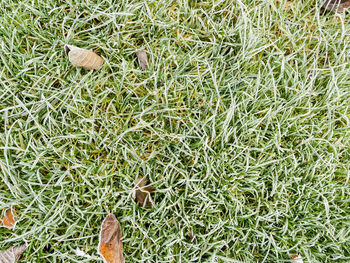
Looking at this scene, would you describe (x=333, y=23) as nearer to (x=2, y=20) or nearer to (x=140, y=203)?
(x=140, y=203)

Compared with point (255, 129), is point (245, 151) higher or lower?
lower

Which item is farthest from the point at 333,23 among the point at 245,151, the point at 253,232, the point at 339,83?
the point at 253,232

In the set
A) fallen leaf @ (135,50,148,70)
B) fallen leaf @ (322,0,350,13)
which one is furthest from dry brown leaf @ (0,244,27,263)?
fallen leaf @ (322,0,350,13)

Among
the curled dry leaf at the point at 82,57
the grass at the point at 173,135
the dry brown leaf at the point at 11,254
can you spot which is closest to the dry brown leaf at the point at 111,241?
the grass at the point at 173,135

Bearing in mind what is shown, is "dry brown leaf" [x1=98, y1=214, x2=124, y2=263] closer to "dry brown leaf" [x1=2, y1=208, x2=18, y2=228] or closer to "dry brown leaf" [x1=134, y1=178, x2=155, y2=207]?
"dry brown leaf" [x1=134, y1=178, x2=155, y2=207]

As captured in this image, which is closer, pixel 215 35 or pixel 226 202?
pixel 226 202

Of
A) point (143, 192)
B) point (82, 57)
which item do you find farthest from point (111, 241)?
point (82, 57)

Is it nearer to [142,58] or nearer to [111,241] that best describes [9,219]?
[111,241]

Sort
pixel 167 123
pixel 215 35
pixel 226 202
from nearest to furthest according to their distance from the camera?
pixel 226 202, pixel 167 123, pixel 215 35

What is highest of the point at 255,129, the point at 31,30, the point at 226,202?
the point at 31,30
